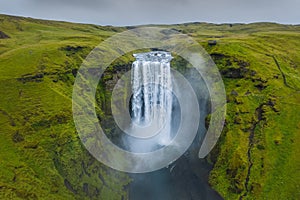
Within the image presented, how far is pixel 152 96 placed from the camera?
6431 cm

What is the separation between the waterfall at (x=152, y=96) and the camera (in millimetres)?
62688

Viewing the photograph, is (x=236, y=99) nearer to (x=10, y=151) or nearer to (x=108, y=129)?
(x=108, y=129)

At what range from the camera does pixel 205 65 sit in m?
65.4

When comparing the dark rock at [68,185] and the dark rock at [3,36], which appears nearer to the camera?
the dark rock at [68,185]

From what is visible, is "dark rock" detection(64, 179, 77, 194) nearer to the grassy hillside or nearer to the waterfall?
the grassy hillside

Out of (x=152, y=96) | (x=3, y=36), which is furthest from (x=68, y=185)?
(x=3, y=36)

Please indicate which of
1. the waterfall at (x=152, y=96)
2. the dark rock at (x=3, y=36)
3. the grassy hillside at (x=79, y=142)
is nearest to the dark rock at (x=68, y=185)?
the grassy hillside at (x=79, y=142)

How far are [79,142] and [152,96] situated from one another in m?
22.1

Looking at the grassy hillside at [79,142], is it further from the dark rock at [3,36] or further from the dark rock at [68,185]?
the dark rock at [3,36]

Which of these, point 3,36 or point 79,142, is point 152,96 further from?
point 3,36

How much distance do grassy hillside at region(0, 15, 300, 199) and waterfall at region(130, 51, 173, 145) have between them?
294 inches

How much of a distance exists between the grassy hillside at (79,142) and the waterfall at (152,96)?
24.5 feet

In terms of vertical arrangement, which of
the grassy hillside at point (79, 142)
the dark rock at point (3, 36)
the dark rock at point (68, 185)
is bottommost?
the dark rock at point (68, 185)

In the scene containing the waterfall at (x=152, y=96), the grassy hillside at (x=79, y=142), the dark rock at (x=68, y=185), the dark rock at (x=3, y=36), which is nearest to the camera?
the grassy hillside at (x=79, y=142)
